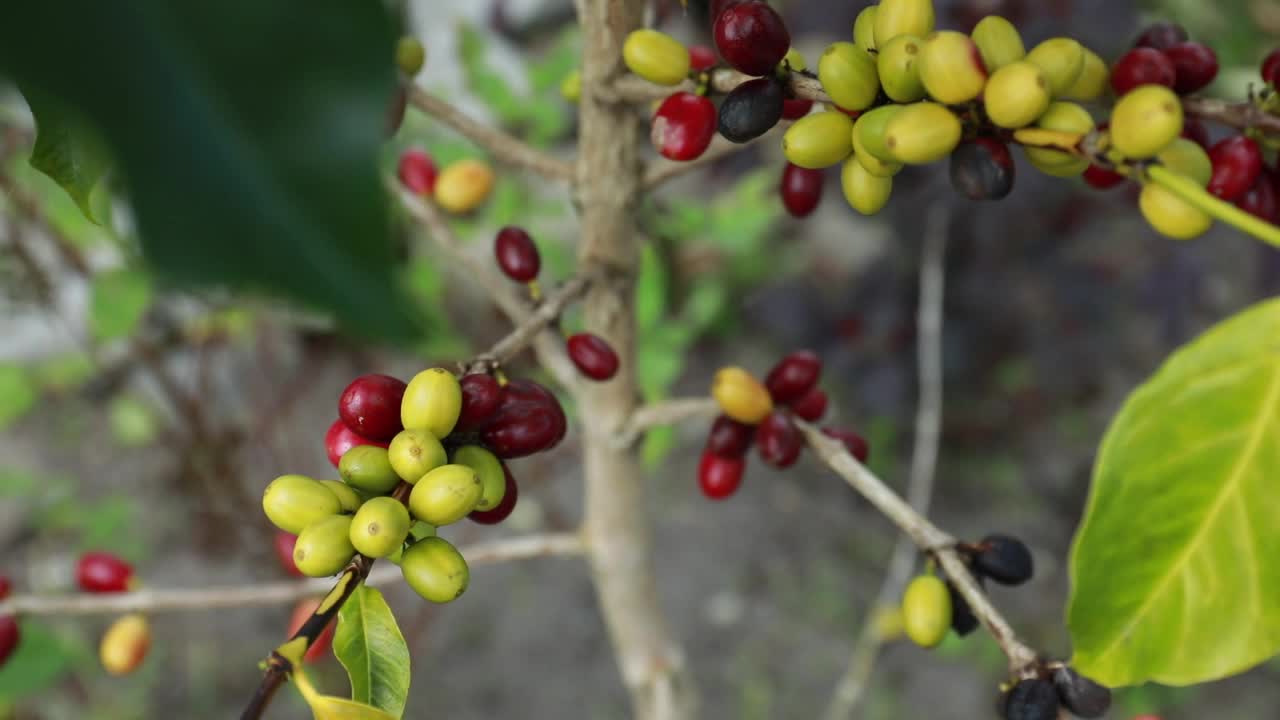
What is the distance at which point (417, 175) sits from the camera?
801mm

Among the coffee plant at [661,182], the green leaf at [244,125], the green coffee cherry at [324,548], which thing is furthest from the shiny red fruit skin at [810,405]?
the green leaf at [244,125]

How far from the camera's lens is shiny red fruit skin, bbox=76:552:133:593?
0.80 metres

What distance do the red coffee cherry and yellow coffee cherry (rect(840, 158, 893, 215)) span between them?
0.22 m

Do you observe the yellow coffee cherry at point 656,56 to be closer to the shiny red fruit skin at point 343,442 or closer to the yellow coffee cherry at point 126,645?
the shiny red fruit skin at point 343,442

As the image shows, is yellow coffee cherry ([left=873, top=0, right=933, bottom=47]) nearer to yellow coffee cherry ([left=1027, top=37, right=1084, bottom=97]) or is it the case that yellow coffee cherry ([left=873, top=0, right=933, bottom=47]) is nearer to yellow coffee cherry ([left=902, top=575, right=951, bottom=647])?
yellow coffee cherry ([left=1027, top=37, right=1084, bottom=97])

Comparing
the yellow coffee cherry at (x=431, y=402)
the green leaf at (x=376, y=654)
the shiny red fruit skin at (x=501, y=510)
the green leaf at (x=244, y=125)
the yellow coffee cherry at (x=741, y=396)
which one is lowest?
the yellow coffee cherry at (x=741, y=396)

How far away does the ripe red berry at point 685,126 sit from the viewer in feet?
1.63

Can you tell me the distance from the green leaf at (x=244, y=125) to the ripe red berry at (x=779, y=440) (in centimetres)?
41

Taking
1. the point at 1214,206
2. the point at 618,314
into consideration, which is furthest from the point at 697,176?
the point at 1214,206

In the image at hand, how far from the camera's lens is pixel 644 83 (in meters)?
0.56

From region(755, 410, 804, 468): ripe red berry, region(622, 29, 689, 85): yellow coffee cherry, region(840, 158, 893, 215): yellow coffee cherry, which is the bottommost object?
region(755, 410, 804, 468): ripe red berry

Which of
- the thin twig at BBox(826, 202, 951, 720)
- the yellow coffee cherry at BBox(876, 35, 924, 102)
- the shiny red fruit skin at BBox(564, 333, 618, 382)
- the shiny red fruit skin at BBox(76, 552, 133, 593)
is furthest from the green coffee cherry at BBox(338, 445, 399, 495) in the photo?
the thin twig at BBox(826, 202, 951, 720)

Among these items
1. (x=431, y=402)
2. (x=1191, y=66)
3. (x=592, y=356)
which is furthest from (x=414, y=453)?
(x=1191, y=66)

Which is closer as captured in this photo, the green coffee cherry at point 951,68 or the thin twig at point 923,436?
the green coffee cherry at point 951,68
